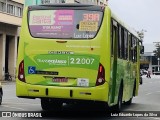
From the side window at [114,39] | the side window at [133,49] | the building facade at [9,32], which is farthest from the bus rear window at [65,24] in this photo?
the building facade at [9,32]

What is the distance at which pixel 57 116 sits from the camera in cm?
1430

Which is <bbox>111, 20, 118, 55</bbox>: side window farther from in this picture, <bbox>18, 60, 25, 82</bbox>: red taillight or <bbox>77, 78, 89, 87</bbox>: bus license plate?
<bbox>18, 60, 25, 82</bbox>: red taillight

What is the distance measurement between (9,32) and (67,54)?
146ft

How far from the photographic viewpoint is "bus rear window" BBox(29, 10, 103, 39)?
13.4m

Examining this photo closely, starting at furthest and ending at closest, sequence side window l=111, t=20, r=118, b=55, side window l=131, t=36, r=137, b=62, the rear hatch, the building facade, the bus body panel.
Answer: the building facade < side window l=131, t=36, r=137, b=62 < side window l=111, t=20, r=118, b=55 < the rear hatch < the bus body panel

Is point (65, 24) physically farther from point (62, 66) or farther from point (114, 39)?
point (114, 39)

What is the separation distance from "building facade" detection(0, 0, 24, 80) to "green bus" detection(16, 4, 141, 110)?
132 ft

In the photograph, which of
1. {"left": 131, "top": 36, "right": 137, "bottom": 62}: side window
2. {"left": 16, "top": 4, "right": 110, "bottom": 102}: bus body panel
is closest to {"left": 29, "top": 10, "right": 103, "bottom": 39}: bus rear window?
{"left": 16, "top": 4, "right": 110, "bottom": 102}: bus body panel

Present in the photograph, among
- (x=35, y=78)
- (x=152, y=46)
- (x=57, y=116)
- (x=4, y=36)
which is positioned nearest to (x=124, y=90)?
(x=57, y=116)

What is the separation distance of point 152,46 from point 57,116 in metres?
140

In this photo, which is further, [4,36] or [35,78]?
[4,36]

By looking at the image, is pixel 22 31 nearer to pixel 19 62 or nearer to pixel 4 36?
pixel 19 62

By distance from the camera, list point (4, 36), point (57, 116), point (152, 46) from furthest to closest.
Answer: point (152, 46), point (4, 36), point (57, 116)

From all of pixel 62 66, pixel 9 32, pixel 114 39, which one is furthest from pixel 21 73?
pixel 9 32
